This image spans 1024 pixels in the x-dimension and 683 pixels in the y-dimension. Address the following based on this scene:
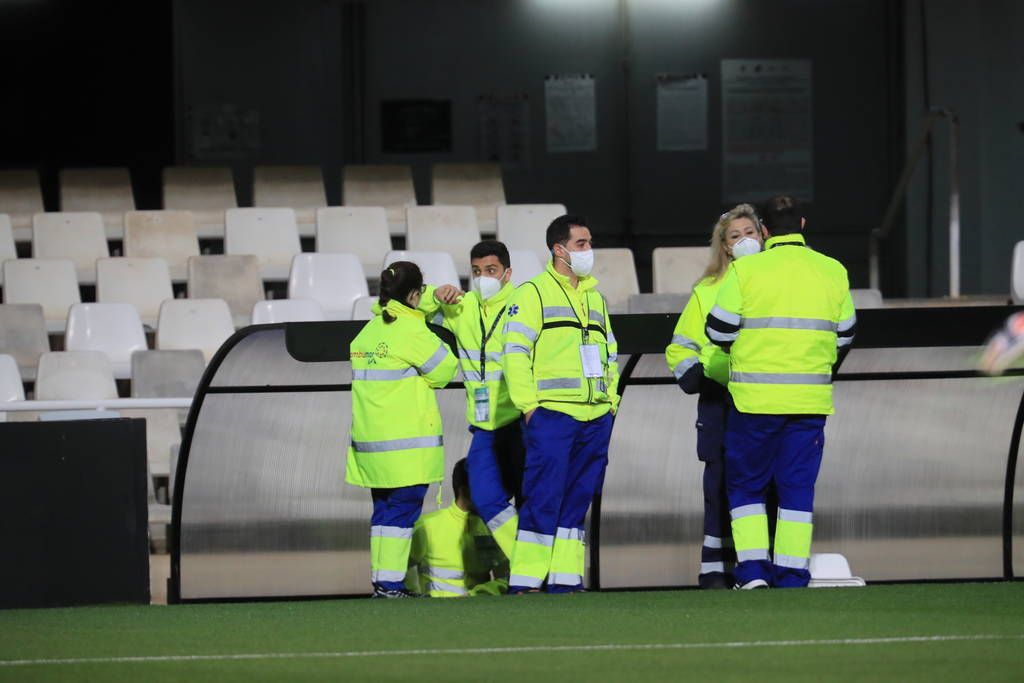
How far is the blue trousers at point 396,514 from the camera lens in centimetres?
777

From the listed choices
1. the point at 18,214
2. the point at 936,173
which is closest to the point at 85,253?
the point at 18,214

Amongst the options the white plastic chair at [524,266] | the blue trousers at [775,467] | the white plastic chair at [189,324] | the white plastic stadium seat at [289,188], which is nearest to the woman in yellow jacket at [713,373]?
the blue trousers at [775,467]

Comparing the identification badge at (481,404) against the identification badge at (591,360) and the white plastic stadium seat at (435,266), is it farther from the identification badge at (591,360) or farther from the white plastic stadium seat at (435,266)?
the white plastic stadium seat at (435,266)

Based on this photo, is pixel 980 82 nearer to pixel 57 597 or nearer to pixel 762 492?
pixel 762 492

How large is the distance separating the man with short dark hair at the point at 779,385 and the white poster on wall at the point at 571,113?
36.0 feet

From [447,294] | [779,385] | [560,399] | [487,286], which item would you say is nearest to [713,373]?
[779,385]

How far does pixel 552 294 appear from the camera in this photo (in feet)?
24.1

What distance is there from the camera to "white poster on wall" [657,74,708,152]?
17875mm

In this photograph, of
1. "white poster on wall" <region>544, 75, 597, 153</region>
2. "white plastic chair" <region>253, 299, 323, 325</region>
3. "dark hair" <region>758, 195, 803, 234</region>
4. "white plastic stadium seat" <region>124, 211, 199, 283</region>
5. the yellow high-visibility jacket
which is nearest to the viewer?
"dark hair" <region>758, 195, 803, 234</region>

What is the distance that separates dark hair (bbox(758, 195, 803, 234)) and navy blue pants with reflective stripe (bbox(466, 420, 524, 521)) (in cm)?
163

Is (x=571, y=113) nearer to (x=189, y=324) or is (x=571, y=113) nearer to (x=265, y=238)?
(x=265, y=238)

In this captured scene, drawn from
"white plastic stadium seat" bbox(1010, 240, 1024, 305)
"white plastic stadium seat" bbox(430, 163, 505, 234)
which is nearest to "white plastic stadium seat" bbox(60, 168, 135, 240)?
"white plastic stadium seat" bbox(430, 163, 505, 234)

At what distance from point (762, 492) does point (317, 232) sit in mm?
7667

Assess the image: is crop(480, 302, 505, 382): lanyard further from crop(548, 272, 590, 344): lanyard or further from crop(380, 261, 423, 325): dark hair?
crop(548, 272, 590, 344): lanyard
